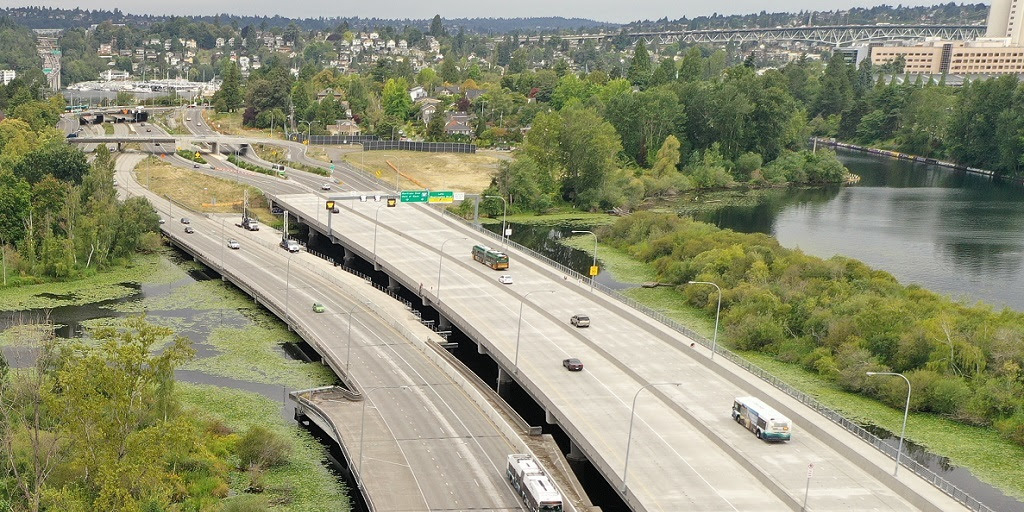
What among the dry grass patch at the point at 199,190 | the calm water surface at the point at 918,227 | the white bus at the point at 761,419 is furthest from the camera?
the dry grass patch at the point at 199,190

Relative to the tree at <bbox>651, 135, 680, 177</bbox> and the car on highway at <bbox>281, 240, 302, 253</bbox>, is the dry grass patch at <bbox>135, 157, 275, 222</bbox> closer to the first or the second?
the car on highway at <bbox>281, 240, 302, 253</bbox>

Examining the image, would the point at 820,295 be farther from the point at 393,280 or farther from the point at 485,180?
the point at 485,180

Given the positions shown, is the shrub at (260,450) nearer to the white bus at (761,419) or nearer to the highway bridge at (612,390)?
the highway bridge at (612,390)

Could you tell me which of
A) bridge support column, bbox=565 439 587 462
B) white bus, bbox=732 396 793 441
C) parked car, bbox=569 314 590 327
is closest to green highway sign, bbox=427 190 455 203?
parked car, bbox=569 314 590 327

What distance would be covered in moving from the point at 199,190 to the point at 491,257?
6302 centimetres

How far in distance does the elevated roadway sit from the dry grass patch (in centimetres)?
4334

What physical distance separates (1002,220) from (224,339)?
4693 inches

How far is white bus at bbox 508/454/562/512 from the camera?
49.6 meters

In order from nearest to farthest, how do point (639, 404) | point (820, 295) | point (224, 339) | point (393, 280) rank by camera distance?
point (639, 404), point (224, 339), point (820, 295), point (393, 280)

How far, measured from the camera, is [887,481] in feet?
176

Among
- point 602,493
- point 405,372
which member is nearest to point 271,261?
point 405,372

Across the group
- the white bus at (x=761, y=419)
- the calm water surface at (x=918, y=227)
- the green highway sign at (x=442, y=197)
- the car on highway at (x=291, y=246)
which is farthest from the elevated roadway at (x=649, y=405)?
the calm water surface at (x=918, y=227)

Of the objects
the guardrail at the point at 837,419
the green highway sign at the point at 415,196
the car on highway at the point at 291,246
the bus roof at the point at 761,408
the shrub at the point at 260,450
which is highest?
the green highway sign at the point at 415,196

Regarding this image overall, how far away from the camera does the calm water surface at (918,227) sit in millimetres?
113000
